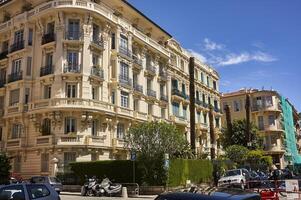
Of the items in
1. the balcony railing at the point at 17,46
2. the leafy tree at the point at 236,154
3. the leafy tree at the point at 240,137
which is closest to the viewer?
the balcony railing at the point at 17,46

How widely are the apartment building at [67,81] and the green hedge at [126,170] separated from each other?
3.33 metres

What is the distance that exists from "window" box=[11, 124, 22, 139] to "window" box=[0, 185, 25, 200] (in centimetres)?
2758

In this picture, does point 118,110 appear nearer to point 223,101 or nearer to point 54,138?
point 54,138

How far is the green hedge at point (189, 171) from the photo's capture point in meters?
28.3

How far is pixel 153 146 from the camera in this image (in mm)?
27312

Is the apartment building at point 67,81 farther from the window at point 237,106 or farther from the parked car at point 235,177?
the window at point 237,106

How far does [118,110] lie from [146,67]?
9.78 metres

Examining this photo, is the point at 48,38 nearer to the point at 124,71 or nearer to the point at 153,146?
the point at 124,71

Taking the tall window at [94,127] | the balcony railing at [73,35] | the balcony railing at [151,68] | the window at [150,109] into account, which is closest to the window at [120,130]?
the tall window at [94,127]

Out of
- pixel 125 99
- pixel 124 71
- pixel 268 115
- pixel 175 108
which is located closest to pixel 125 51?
pixel 124 71

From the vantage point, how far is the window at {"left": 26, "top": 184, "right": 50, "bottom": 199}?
461 inches

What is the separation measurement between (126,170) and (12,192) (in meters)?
17.4

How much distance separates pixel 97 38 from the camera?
126 ft

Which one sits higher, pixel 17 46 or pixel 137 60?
pixel 17 46
